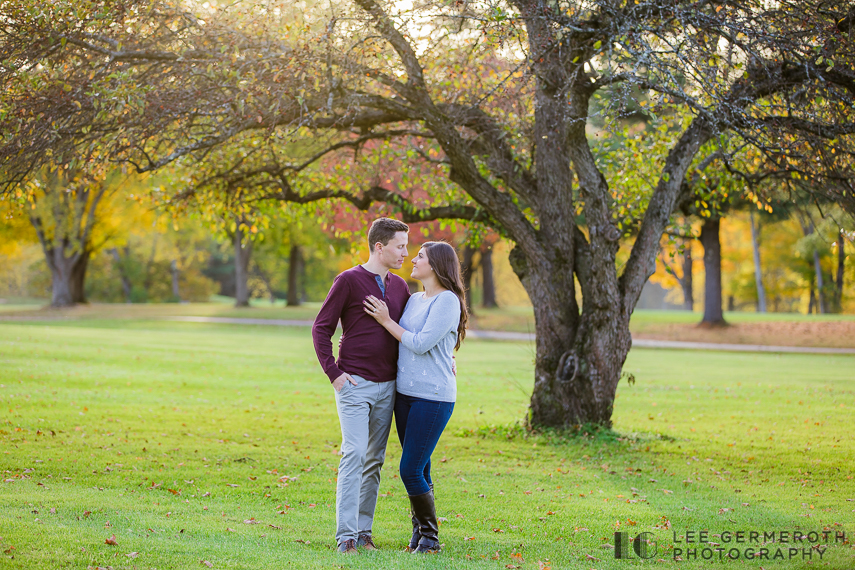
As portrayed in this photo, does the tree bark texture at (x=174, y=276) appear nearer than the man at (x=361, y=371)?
No

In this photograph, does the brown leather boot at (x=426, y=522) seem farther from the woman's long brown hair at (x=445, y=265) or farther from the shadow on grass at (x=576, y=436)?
the shadow on grass at (x=576, y=436)

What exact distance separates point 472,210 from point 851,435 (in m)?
6.40

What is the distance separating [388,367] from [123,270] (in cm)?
5575

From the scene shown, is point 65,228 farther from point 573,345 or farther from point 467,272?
point 573,345

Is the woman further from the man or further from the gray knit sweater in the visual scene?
the man

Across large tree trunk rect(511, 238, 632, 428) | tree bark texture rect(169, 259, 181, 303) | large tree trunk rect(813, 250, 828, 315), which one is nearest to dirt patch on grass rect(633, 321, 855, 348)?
large tree trunk rect(813, 250, 828, 315)

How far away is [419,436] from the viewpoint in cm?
476

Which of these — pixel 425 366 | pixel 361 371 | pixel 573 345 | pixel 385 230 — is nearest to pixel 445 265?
pixel 385 230

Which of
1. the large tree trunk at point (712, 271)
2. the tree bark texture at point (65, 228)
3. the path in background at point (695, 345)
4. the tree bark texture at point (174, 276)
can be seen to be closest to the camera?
the path in background at point (695, 345)

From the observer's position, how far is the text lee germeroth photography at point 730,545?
505cm

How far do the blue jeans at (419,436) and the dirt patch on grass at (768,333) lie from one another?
27342 millimetres

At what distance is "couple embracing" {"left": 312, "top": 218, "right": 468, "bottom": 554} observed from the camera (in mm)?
4723

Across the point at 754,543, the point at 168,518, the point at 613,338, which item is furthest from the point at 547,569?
the point at 613,338

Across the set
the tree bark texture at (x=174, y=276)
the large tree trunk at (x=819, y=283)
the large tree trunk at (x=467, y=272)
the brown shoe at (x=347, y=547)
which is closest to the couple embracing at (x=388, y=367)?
the brown shoe at (x=347, y=547)
